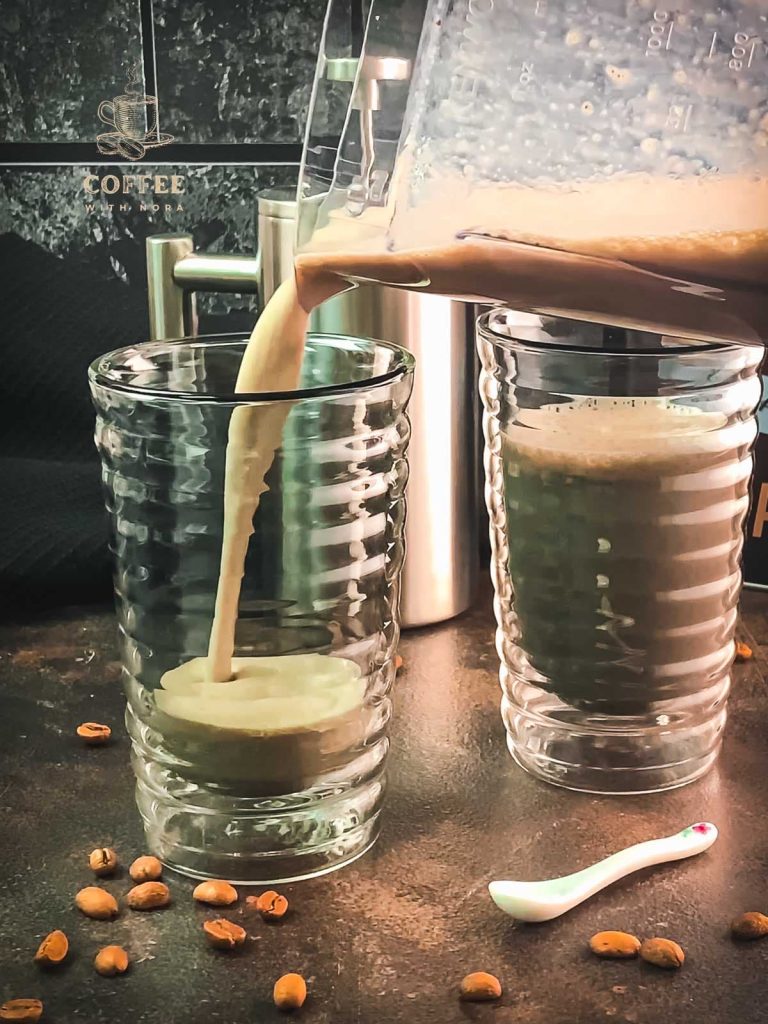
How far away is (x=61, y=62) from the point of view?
136 cm

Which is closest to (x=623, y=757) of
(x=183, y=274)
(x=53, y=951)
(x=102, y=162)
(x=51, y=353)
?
(x=53, y=951)

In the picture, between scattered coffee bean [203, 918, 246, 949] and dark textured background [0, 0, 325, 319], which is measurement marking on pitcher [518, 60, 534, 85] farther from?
dark textured background [0, 0, 325, 319]

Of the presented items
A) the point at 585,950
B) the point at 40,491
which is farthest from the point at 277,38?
the point at 585,950

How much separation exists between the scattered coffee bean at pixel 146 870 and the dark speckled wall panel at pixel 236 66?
950mm

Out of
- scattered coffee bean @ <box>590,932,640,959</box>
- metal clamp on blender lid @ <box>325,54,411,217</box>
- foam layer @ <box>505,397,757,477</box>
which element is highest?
metal clamp on blender lid @ <box>325,54,411,217</box>

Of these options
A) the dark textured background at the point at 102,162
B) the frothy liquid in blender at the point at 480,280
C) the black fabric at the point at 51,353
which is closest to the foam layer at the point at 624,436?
the frothy liquid in blender at the point at 480,280

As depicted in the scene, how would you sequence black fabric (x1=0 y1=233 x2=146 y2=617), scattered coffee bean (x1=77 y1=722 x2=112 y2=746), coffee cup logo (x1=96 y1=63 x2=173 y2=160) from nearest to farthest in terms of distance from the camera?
scattered coffee bean (x1=77 y1=722 x2=112 y2=746), black fabric (x1=0 y1=233 x2=146 y2=617), coffee cup logo (x1=96 y1=63 x2=173 y2=160)

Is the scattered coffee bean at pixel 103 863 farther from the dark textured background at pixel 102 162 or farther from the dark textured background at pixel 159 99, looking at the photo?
the dark textured background at pixel 159 99

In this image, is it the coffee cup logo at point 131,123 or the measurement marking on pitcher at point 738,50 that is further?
the coffee cup logo at point 131,123

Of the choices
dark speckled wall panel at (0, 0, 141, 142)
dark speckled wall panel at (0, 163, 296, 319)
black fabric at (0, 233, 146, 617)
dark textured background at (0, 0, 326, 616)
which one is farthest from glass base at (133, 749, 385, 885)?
dark speckled wall panel at (0, 0, 141, 142)

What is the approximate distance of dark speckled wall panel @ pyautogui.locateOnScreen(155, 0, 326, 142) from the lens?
4.31ft

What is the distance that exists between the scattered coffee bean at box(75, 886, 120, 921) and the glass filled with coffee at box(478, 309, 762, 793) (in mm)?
244

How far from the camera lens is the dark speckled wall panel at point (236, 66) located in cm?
131

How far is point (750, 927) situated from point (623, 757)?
148mm
